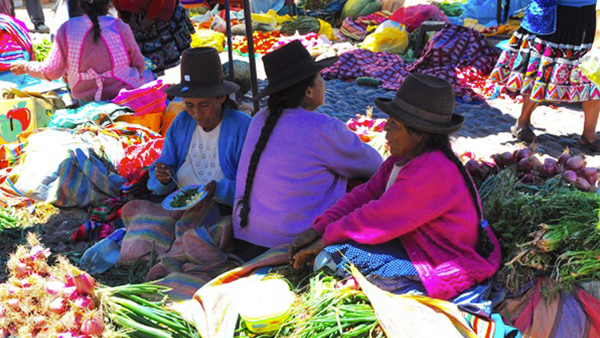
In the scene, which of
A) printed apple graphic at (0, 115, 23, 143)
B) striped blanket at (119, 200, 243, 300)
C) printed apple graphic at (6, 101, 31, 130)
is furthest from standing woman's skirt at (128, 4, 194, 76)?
striped blanket at (119, 200, 243, 300)

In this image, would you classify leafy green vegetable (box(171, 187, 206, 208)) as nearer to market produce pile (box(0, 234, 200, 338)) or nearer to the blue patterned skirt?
market produce pile (box(0, 234, 200, 338))

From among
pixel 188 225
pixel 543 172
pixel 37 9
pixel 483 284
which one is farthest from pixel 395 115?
pixel 37 9

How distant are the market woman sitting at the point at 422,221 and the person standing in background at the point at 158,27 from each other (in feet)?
12.3

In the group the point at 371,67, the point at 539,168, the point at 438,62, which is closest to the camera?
the point at 539,168

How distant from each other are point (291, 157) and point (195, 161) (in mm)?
915

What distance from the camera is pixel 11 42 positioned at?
560 cm

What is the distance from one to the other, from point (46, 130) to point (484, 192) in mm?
3352

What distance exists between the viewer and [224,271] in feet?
9.95

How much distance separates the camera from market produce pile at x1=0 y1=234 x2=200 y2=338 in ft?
7.21

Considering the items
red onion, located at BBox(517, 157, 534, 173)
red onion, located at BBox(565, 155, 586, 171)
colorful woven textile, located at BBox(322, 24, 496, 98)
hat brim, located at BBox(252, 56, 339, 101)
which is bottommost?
colorful woven textile, located at BBox(322, 24, 496, 98)

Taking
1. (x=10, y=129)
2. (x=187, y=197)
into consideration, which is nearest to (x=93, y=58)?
(x=10, y=129)

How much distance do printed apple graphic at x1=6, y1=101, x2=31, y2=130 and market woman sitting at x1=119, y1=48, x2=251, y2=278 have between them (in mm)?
2044

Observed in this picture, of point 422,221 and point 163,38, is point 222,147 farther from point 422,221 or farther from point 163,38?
point 163,38

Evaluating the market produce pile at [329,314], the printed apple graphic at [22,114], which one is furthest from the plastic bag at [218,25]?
the market produce pile at [329,314]
